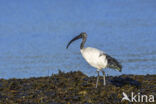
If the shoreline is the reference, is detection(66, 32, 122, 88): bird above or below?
→ above

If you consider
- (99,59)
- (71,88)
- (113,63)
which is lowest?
(71,88)

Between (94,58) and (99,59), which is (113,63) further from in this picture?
(94,58)

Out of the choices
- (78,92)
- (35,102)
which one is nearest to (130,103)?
(78,92)

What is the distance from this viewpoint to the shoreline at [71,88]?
45.4 ft

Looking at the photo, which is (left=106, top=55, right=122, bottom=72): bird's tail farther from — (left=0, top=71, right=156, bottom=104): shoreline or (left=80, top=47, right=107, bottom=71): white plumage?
(left=0, top=71, right=156, bottom=104): shoreline

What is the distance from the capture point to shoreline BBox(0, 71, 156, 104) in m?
13.8

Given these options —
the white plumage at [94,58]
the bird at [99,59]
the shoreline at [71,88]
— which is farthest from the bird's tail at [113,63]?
the shoreline at [71,88]

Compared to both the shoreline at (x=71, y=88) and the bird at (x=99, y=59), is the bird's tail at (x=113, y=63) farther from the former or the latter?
the shoreline at (x=71, y=88)

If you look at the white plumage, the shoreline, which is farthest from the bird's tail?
the shoreline

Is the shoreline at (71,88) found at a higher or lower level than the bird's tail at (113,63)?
lower

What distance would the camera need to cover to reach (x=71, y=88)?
14953 millimetres

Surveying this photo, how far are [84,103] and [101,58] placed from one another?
2.69 metres

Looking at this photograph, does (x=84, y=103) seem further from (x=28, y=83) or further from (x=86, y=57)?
(x=28, y=83)

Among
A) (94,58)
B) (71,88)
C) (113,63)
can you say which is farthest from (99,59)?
(71,88)
